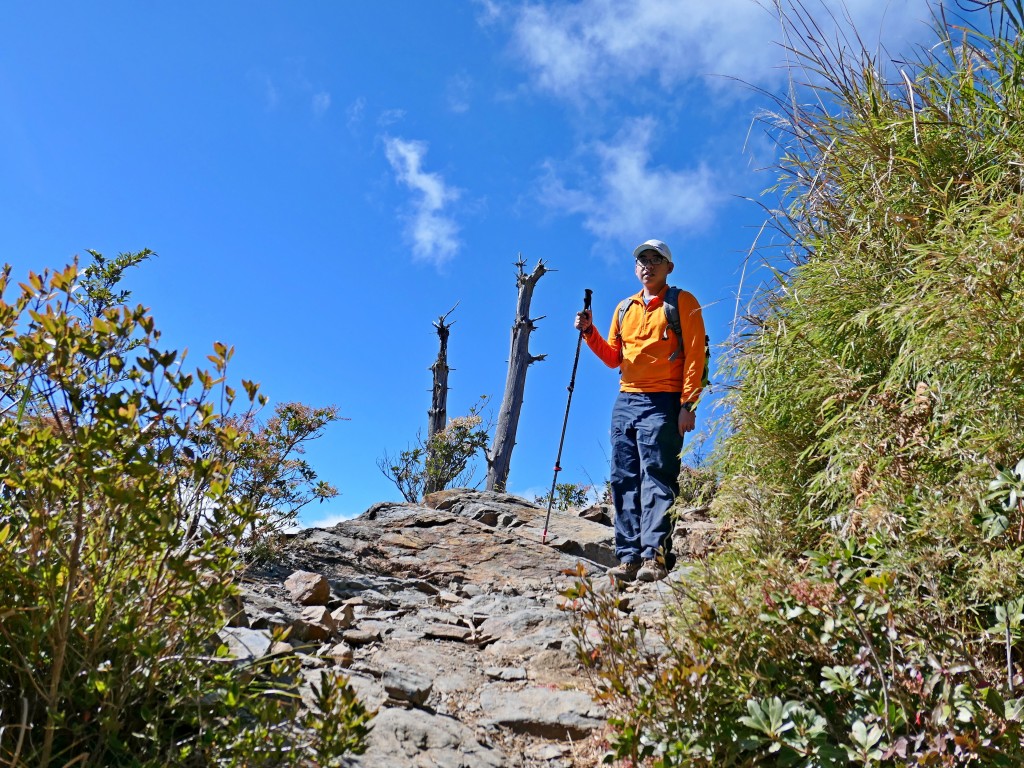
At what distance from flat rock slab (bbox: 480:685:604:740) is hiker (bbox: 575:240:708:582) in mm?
2334

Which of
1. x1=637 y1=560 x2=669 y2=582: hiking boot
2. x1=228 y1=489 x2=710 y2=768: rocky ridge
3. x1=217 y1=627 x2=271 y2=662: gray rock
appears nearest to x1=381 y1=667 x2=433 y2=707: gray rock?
x1=228 y1=489 x2=710 y2=768: rocky ridge

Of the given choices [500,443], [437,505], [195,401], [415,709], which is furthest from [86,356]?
[500,443]

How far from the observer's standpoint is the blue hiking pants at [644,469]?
21.8 ft

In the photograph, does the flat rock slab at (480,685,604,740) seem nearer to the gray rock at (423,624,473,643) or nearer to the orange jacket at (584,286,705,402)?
the gray rock at (423,624,473,643)

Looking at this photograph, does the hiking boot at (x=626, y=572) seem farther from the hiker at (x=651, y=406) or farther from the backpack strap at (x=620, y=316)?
the backpack strap at (x=620, y=316)

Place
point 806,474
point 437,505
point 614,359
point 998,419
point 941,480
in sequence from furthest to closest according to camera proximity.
Answer: point 437,505 → point 614,359 → point 806,474 → point 941,480 → point 998,419

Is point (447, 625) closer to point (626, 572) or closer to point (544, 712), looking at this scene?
point (626, 572)

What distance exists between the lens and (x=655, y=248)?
23.2ft

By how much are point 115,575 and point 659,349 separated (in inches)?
199

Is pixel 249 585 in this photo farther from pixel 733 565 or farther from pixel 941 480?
pixel 941 480

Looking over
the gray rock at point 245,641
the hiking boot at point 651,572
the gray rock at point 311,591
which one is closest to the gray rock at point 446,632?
the gray rock at point 311,591

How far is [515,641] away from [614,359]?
122 inches

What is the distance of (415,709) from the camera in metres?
3.71

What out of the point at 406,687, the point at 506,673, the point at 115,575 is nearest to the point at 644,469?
the point at 506,673
